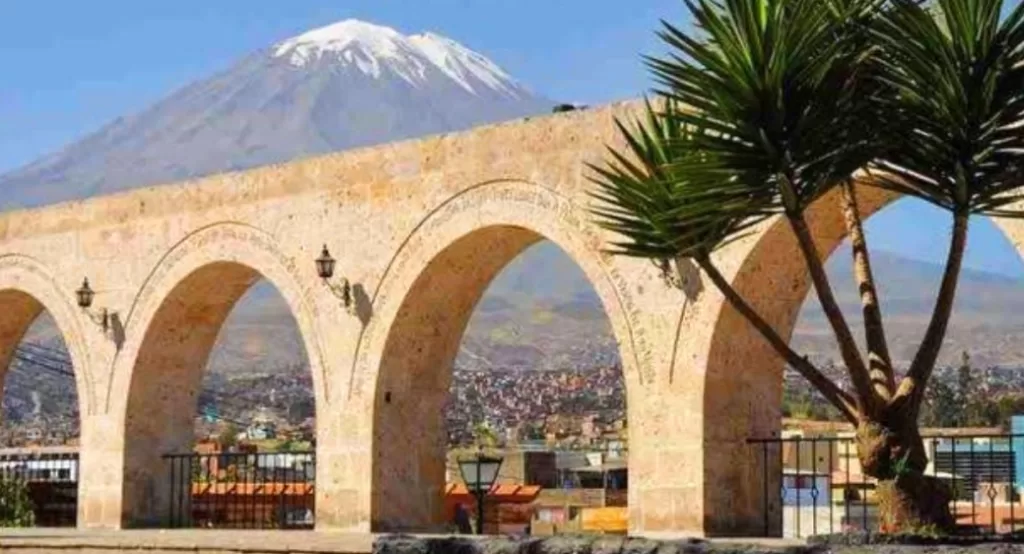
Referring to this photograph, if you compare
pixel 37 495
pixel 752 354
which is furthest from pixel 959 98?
pixel 37 495

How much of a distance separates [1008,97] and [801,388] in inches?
3583

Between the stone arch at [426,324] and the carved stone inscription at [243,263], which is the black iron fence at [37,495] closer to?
the carved stone inscription at [243,263]

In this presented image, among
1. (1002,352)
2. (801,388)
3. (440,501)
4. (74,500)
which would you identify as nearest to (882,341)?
(440,501)

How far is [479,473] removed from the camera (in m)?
14.0

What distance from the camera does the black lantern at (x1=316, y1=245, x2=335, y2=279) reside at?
1566 centimetres

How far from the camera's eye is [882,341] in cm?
870

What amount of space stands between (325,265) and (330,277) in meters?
0.15

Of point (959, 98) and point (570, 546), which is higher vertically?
point (959, 98)

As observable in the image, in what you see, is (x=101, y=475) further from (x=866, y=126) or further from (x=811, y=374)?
(x=866, y=126)

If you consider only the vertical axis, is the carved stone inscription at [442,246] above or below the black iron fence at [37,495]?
above

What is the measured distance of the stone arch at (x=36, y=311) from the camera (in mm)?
18359

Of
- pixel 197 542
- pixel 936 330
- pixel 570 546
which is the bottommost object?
pixel 197 542

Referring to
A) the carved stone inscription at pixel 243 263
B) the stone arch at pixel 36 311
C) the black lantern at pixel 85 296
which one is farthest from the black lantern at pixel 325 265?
the stone arch at pixel 36 311

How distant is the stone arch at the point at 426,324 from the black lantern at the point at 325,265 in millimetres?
635
